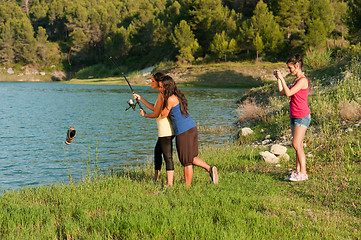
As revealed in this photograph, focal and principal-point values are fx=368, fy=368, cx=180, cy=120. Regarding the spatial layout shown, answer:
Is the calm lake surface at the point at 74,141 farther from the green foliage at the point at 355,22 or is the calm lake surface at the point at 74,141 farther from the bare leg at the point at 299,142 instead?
the green foliage at the point at 355,22

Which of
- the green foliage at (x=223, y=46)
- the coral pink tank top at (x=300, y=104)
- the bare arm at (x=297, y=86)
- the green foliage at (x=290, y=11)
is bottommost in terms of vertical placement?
the coral pink tank top at (x=300, y=104)

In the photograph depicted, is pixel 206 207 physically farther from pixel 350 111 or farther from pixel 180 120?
pixel 350 111

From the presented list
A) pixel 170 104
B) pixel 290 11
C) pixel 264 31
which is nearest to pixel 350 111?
pixel 170 104

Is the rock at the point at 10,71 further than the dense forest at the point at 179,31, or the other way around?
the rock at the point at 10,71

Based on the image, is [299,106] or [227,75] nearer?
[299,106]

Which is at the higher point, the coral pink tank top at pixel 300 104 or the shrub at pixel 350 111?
the coral pink tank top at pixel 300 104

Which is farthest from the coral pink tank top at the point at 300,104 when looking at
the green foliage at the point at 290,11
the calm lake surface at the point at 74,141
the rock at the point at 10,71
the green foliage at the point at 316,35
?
the rock at the point at 10,71

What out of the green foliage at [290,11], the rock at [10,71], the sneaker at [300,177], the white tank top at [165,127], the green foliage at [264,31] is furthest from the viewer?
the rock at [10,71]

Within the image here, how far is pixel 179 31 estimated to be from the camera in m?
71.4

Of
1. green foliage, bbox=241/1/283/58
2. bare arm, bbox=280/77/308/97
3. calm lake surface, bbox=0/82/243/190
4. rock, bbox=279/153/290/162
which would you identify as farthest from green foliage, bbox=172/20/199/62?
bare arm, bbox=280/77/308/97

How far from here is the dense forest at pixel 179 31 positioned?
208 ft

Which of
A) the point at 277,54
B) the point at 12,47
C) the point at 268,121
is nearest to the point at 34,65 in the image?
the point at 12,47

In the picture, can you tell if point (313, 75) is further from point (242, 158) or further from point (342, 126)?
point (242, 158)

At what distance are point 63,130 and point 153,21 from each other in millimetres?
75404
